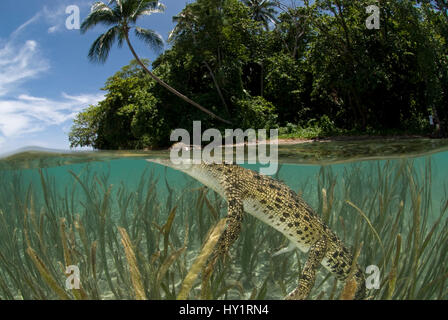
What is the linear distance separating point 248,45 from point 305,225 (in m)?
26.0

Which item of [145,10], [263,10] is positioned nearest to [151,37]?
[145,10]

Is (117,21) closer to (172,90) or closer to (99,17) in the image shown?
(99,17)

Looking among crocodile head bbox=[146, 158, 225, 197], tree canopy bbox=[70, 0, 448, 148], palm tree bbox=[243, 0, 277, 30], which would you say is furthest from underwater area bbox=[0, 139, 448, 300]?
palm tree bbox=[243, 0, 277, 30]

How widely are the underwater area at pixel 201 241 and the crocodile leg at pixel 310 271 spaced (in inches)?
11.3

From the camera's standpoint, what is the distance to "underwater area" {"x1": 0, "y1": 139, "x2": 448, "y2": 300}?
121 inches

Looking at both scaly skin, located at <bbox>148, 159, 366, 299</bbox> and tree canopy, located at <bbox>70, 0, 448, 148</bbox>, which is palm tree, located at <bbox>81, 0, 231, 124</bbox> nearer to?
tree canopy, located at <bbox>70, 0, 448, 148</bbox>

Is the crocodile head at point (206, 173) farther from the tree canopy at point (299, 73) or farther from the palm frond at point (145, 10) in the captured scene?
the palm frond at point (145, 10)

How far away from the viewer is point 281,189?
320cm

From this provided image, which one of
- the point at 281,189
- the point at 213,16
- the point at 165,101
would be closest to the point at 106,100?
the point at 165,101

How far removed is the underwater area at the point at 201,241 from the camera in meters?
3.06

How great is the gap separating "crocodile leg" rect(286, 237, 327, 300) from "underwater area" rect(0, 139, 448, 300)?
288 millimetres

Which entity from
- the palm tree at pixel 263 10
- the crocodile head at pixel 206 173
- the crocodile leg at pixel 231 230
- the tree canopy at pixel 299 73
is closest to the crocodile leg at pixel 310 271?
the crocodile leg at pixel 231 230

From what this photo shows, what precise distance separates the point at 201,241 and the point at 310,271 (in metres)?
1.94

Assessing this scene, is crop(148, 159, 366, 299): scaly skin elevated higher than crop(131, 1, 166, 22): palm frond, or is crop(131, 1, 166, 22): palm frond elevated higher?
crop(131, 1, 166, 22): palm frond
